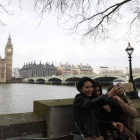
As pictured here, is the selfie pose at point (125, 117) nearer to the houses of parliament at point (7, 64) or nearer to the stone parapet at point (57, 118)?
the stone parapet at point (57, 118)

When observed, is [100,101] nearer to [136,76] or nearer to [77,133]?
[77,133]

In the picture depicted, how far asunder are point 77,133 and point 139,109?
→ 1.64 metres

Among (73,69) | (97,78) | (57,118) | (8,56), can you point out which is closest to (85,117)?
(57,118)

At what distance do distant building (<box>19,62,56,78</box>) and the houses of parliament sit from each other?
18247mm

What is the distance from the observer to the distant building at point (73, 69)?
12507 centimetres

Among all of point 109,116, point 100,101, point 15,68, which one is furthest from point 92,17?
point 15,68

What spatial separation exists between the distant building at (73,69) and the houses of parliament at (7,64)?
38.0m

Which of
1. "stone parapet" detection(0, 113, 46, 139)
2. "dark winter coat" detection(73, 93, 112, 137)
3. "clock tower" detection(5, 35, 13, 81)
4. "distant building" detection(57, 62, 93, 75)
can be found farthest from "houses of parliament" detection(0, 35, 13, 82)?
"dark winter coat" detection(73, 93, 112, 137)

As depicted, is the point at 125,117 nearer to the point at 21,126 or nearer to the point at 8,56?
the point at 21,126

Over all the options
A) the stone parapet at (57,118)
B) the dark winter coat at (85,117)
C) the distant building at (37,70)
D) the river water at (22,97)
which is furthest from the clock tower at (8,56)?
the dark winter coat at (85,117)

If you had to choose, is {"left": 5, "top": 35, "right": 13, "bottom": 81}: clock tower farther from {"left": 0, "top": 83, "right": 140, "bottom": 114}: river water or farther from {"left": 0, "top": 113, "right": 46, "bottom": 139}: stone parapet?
{"left": 0, "top": 113, "right": 46, "bottom": 139}: stone parapet

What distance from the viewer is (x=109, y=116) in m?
1.97

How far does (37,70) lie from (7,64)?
22097 millimetres

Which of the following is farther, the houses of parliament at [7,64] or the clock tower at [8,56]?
the clock tower at [8,56]
